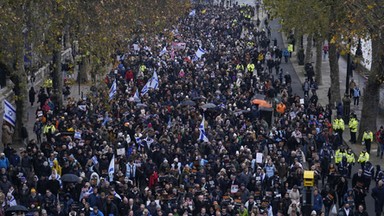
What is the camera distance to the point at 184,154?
102ft

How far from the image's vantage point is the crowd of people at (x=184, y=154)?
26078 mm

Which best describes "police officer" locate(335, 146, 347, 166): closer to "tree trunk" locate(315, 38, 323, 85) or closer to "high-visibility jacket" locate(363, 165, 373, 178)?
"high-visibility jacket" locate(363, 165, 373, 178)

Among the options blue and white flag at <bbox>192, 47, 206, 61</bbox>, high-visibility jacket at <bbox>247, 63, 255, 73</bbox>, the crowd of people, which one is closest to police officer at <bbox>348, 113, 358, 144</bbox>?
the crowd of people

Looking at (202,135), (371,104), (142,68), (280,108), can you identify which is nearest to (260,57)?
(142,68)

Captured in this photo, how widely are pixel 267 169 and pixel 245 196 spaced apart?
2.52 meters

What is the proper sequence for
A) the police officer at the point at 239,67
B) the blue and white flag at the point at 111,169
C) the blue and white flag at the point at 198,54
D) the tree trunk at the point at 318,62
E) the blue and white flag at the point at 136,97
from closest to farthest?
the blue and white flag at the point at 111,169 → the blue and white flag at the point at 136,97 → the blue and white flag at the point at 198,54 → the police officer at the point at 239,67 → the tree trunk at the point at 318,62

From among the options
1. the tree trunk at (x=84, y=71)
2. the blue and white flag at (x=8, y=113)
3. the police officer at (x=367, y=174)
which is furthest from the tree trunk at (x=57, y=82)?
the police officer at (x=367, y=174)

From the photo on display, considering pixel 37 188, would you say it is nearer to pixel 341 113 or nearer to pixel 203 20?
pixel 341 113

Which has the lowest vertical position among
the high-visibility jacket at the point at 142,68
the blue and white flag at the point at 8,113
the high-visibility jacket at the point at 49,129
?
the high-visibility jacket at the point at 49,129

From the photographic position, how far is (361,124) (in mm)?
39875

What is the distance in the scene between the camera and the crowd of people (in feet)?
85.6

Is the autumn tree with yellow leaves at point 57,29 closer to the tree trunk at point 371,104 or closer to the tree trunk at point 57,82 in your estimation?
the tree trunk at point 57,82

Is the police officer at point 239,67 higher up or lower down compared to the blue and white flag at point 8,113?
higher up

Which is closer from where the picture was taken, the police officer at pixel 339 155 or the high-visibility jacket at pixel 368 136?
the police officer at pixel 339 155
